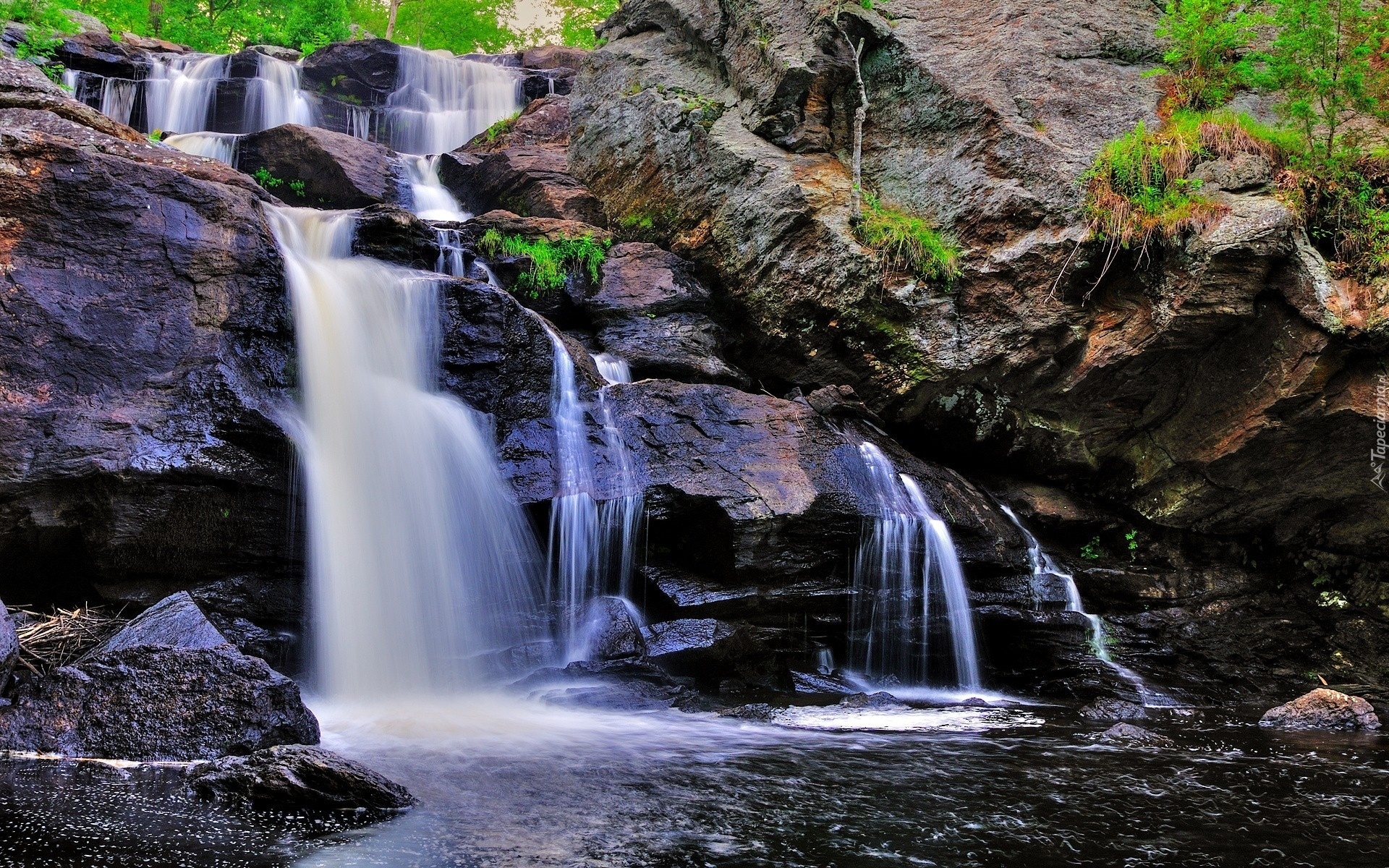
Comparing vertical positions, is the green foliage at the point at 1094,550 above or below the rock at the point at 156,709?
above

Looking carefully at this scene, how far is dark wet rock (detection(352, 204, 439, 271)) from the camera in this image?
1032 centimetres

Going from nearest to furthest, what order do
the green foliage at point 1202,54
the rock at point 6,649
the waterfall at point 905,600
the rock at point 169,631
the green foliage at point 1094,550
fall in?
the rock at point 6,649, the rock at point 169,631, the waterfall at point 905,600, the green foliage at point 1094,550, the green foliage at point 1202,54

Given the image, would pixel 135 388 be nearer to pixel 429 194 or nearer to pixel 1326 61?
pixel 429 194

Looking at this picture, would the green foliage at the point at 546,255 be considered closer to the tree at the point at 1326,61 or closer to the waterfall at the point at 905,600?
the waterfall at the point at 905,600

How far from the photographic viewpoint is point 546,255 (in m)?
11.5

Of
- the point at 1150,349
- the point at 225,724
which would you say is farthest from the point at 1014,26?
→ the point at 225,724

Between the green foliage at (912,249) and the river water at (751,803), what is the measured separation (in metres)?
5.87

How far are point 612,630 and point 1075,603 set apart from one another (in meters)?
5.36

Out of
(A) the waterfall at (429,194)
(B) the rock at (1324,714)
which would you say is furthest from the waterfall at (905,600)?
(A) the waterfall at (429,194)

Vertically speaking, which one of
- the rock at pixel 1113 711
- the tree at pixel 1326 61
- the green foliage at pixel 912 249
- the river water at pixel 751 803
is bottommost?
the rock at pixel 1113 711

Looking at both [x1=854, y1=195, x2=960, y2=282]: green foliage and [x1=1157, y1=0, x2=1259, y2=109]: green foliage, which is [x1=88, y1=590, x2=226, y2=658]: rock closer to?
[x1=854, y1=195, x2=960, y2=282]: green foliage

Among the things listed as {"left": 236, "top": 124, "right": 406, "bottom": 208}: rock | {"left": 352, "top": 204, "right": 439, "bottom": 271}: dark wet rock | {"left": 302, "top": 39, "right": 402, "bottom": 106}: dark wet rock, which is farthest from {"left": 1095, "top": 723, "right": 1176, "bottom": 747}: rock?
{"left": 302, "top": 39, "right": 402, "bottom": 106}: dark wet rock

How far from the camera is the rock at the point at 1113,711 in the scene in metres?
7.46

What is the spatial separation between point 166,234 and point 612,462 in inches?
182
